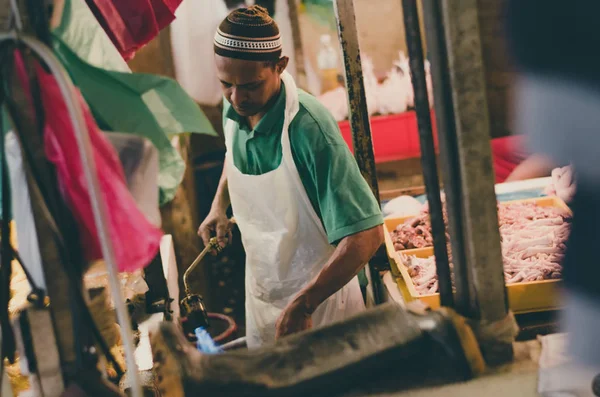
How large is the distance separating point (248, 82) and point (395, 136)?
14.5 feet

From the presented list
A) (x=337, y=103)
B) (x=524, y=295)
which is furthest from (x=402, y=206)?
(x=337, y=103)

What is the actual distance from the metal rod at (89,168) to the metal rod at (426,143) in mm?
801

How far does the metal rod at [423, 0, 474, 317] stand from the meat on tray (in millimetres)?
1478

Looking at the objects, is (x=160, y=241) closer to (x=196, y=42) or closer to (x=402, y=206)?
(x=402, y=206)

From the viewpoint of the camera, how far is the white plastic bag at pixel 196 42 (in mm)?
6988

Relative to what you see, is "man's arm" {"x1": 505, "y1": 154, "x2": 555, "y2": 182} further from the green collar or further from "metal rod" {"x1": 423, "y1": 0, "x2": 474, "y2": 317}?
"metal rod" {"x1": 423, "y1": 0, "x2": 474, "y2": 317}

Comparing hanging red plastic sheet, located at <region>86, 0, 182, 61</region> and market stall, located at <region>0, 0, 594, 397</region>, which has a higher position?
hanging red plastic sheet, located at <region>86, 0, 182, 61</region>

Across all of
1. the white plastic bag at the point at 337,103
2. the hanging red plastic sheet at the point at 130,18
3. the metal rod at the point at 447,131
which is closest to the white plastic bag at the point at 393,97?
the white plastic bag at the point at 337,103

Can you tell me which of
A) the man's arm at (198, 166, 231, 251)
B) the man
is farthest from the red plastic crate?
the man

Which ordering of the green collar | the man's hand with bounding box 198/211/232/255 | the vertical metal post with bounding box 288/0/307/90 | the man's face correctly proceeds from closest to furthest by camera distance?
1. the man's face
2. the green collar
3. the man's hand with bounding box 198/211/232/255
4. the vertical metal post with bounding box 288/0/307/90

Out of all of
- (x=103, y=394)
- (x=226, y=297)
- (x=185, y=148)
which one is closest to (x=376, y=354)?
(x=103, y=394)

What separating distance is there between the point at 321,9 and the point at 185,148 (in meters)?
2.65

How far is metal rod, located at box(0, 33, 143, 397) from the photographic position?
132 cm

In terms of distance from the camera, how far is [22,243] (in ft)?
5.14
